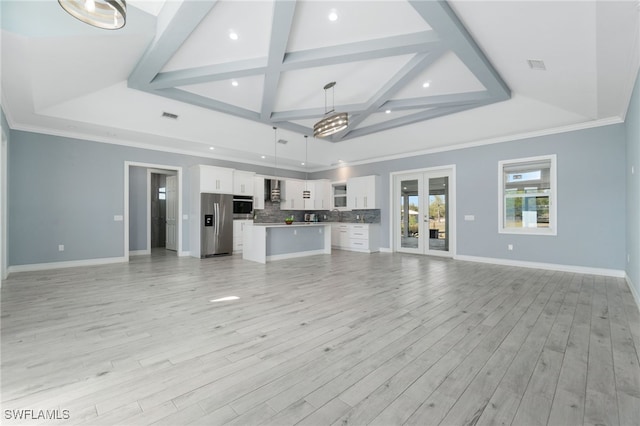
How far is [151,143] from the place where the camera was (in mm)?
6793

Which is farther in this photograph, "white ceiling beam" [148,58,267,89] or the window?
the window

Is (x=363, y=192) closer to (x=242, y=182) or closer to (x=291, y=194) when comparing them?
(x=291, y=194)

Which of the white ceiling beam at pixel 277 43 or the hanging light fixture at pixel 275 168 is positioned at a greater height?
the white ceiling beam at pixel 277 43

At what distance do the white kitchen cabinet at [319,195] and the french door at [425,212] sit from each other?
8.45 feet

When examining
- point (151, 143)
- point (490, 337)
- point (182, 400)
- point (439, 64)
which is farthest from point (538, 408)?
point (151, 143)

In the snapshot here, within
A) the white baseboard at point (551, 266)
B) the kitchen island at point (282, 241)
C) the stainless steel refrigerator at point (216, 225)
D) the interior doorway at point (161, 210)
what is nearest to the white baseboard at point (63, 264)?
the stainless steel refrigerator at point (216, 225)

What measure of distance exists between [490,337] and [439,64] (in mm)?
3805

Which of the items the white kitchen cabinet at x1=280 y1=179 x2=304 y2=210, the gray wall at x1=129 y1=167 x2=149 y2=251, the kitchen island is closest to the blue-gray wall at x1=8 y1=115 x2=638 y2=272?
the gray wall at x1=129 y1=167 x2=149 y2=251

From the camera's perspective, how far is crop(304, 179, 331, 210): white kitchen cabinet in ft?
32.9

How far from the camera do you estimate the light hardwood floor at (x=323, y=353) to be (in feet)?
5.23

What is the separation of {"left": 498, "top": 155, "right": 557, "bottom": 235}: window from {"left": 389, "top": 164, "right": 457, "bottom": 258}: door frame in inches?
41.7

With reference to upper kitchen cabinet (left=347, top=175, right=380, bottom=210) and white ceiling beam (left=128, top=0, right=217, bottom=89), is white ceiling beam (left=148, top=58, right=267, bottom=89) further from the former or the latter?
upper kitchen cabinet (left=347, top=175, right=380, bottom=210)

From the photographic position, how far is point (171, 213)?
29.6 feet

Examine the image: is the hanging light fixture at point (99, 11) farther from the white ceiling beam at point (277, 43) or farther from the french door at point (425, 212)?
the french door at point (425, 212)
